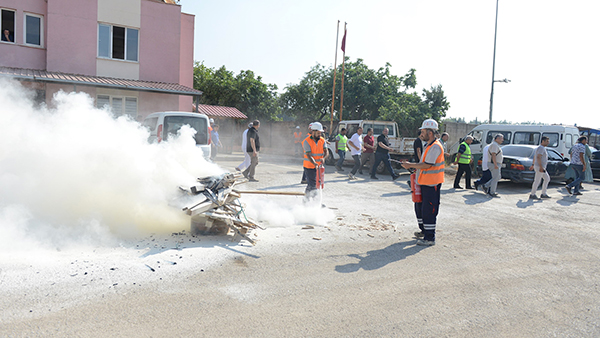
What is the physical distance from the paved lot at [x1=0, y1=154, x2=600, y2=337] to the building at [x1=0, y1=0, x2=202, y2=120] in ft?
44.1

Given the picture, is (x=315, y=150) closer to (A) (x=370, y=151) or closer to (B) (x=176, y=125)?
(B) (x=176, y=125)

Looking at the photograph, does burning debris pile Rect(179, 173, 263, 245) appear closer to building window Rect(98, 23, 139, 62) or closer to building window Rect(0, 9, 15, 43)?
building window Rect(98, 23, 139, 62)

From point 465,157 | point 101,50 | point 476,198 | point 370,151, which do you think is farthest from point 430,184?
point 101,50

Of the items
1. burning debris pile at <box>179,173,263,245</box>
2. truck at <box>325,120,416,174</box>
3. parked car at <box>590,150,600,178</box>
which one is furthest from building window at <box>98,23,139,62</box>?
parked car at <box>590,150,600,178</box>

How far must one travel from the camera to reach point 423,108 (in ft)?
88.6

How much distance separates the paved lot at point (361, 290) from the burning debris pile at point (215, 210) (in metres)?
0.38

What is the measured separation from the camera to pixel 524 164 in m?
12.8

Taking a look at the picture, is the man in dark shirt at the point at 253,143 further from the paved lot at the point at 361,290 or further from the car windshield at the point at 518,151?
the car windshield at the point at 518,151

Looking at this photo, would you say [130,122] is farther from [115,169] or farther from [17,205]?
[17,205]

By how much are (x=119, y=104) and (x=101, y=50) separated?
248 cm

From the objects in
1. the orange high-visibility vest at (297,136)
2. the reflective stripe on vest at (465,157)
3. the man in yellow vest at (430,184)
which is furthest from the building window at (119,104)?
the man in yellow vest at (430,184)

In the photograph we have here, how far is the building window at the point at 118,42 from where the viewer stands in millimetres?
18375

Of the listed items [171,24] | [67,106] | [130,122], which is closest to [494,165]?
[130,122]

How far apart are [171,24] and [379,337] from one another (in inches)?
777
